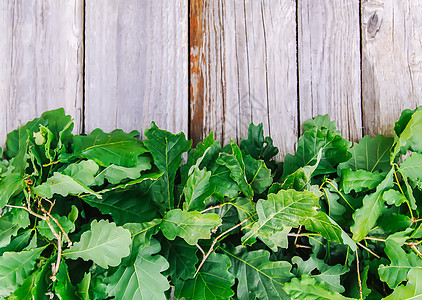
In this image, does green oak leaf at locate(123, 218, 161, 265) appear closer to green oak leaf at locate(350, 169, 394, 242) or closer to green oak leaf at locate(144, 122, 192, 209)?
green oak leaf at locate(144, 122, 192, 209)

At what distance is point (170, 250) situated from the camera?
30.1 inches

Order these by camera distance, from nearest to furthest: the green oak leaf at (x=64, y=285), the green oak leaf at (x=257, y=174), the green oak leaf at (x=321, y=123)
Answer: the green oak leaf at (x=64, y=285) → the green oak leaf at (x=257, y=174) → the green oak leaf at (x=321, y=123)

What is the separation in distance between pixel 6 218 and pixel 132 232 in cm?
27

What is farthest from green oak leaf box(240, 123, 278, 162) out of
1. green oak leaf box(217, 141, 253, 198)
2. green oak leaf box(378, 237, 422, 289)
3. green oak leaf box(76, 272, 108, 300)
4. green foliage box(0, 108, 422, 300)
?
green oak leaf box(76, 272, 108, 300)

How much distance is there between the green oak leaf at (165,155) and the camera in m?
0.79

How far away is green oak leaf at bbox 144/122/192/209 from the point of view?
786 mm

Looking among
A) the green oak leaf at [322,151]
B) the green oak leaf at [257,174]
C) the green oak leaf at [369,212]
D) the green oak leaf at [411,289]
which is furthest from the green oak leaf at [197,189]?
the green oak leaf at [411,289]

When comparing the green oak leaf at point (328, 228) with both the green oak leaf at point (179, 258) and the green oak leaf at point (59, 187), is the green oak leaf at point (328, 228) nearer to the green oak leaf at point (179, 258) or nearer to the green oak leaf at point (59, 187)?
the green oak leaf at point (179, 258)

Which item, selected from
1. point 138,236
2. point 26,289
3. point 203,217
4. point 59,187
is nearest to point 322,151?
point 203,217

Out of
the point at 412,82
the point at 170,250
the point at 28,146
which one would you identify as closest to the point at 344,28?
the point at 412,82

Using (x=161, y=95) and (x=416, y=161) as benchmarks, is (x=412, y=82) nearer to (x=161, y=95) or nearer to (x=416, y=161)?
(x=416, y=161)

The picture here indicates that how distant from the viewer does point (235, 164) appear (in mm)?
739

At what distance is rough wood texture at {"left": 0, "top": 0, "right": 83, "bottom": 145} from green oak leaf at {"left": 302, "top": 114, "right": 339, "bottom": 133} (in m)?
0.58

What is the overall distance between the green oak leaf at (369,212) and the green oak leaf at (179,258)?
0.35m
